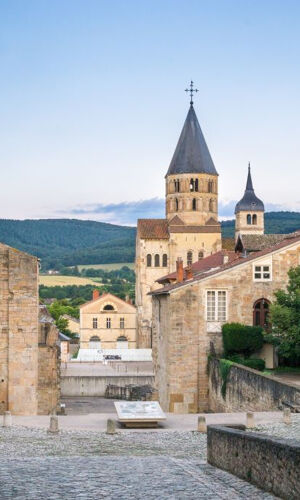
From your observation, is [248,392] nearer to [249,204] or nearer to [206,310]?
[206,310]

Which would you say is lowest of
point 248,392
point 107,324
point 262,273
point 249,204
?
point 248,392

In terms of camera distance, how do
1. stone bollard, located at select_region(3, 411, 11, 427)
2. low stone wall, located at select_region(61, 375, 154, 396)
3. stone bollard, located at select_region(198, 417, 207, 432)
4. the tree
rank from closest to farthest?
1. stone bollard, located at select_region(198, 417, 207, 432)
2. stone bollard, located at select_region(3, 411, 11, 427)
3. the tree
4. low stone wall, located at select_region(61, 375, 154, 396)

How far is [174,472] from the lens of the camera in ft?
56.0

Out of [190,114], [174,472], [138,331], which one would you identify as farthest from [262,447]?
[190,114]

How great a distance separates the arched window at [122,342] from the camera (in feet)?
349

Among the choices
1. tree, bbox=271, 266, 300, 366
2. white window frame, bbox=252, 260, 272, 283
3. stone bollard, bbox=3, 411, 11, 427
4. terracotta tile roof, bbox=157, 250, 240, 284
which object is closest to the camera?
stone bollard, bbox=3, 411, 11, 427

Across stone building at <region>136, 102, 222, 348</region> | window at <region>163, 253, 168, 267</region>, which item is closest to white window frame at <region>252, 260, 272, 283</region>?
stone building at <region>136, 102, 222, 348</region>

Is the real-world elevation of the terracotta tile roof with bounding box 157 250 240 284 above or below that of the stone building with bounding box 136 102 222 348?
below

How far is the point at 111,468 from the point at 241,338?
2210cm

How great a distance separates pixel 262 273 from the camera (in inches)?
1597

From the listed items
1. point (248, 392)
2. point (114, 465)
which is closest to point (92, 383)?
point (248, 392)

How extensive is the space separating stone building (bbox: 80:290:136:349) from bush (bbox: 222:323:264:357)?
65.7 m

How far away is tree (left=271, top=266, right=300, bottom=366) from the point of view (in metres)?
36.4

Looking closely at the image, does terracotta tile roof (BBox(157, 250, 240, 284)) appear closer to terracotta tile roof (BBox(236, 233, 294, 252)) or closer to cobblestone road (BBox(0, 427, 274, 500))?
terracotta tile roof (BBox(236, 233, 294, 252))
